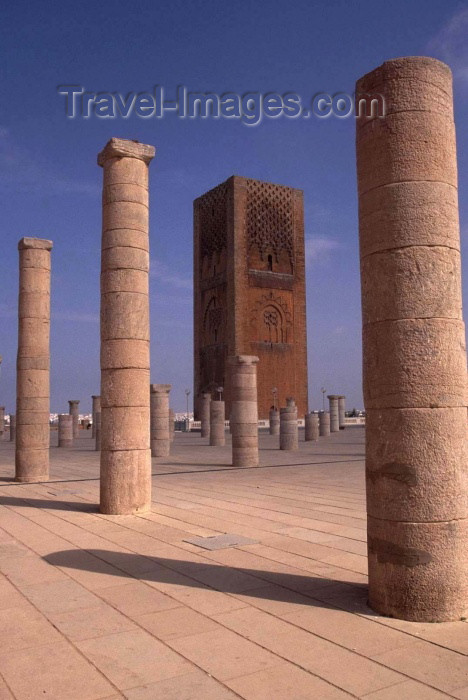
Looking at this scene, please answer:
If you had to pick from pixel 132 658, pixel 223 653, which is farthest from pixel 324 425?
pixel 132 658

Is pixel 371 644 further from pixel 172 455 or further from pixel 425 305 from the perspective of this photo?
pixel 172 455

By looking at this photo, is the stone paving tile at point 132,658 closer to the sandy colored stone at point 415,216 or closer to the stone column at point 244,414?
the sandy colored stone at point 415,216

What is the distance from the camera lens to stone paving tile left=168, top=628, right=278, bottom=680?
337 cm

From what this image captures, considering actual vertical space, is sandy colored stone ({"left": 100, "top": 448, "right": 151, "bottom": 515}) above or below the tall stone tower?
below

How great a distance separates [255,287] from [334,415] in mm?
11354

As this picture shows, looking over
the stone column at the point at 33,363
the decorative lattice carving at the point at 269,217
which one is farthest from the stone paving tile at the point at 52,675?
the decorative lattice carving at the point at 269,217

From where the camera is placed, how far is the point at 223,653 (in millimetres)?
3584

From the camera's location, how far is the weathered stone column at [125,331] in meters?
8.42

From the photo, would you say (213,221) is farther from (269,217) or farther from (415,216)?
(415,216)

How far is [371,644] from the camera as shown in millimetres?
3666

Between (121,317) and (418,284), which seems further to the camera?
(121,317)

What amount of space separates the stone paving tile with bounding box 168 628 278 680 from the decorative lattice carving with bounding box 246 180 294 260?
39280mm

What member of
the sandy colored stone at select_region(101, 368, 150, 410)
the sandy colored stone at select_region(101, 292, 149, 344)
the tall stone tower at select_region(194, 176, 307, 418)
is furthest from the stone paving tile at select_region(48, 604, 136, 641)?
the tall stone tower at select_region(194, 176, 307, 418)

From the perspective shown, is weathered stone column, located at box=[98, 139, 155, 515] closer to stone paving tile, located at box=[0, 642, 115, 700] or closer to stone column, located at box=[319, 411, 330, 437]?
stone paving tile, located at box=[0, 642, 115, 700]
